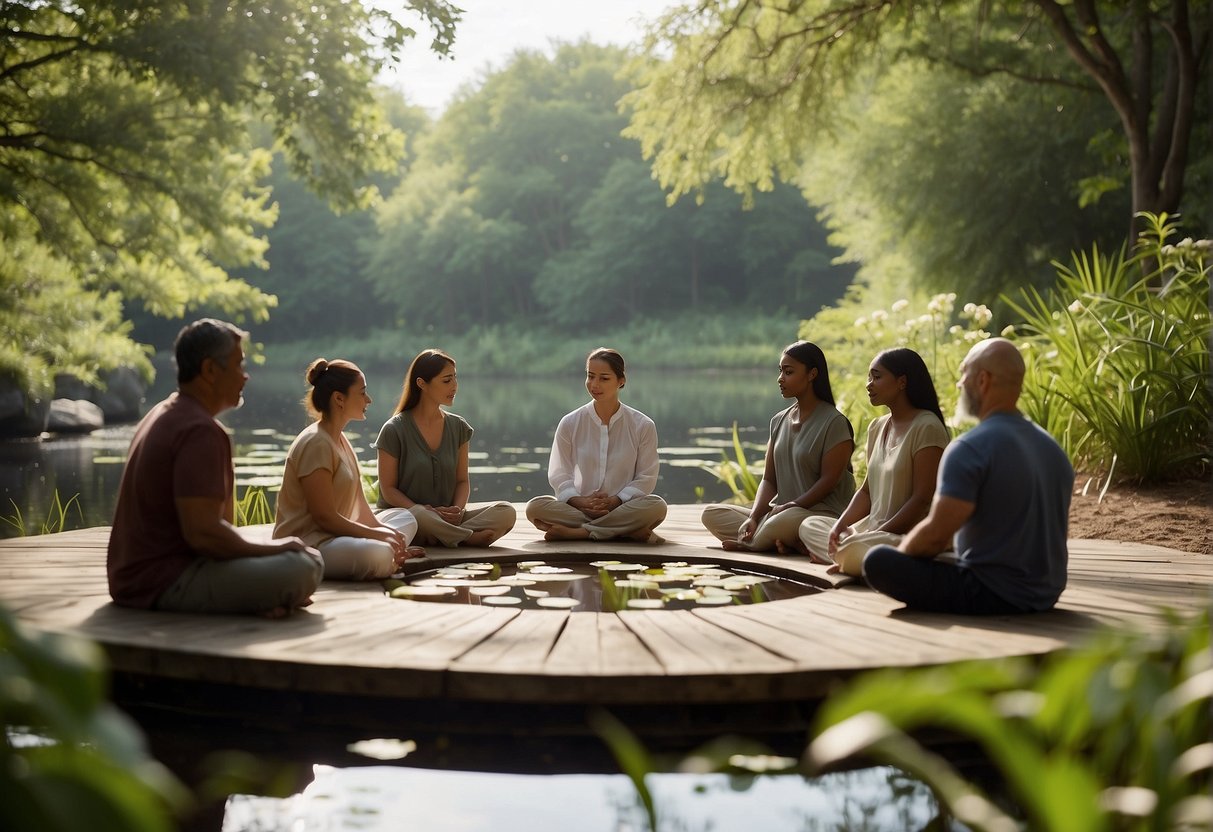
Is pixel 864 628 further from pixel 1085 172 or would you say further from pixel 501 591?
pixel 1085 172

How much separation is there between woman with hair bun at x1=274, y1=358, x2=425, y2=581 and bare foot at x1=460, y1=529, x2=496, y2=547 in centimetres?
89

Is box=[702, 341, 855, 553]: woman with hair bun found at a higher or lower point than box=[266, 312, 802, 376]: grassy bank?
lower

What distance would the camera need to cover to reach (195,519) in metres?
3.91

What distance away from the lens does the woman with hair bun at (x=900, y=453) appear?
4707mm

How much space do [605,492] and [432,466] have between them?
0.97 metres

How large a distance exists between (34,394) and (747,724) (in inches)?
634

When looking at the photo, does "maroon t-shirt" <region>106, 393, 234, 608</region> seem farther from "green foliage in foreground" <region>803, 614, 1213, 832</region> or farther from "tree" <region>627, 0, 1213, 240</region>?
"tree" <region>627, 0, 1213, 240</region>

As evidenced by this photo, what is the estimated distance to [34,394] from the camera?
16922 millimetres

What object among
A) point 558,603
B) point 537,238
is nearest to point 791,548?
point 558,603

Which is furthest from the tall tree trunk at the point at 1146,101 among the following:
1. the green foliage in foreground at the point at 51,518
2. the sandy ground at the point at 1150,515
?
the green foliage in foreground at the point at 51,518

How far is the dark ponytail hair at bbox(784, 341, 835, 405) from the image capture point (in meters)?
5.50

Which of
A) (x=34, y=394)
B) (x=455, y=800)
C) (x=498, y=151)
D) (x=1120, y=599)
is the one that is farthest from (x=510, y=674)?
(x=498, y=151)

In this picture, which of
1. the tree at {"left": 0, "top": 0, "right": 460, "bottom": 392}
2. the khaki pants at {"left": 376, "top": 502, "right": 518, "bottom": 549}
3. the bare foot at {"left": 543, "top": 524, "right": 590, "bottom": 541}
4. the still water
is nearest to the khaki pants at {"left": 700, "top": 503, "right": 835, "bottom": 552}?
the bare foot at {"left": 543, "top": 524, "right": 590, "bottom": 541}

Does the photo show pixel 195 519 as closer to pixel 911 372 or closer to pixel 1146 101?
pixel 911 372
